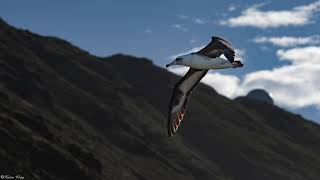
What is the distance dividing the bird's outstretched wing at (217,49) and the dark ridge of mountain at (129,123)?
61.1m

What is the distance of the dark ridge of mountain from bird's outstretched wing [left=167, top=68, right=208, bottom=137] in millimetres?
57163

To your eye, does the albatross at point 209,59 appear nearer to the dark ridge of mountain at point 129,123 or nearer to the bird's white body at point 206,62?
the bird's white body at point 206,62

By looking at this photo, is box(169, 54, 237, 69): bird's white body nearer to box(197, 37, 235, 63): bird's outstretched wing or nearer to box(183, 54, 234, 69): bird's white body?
box(183, 54, 234, 69): bird's white body

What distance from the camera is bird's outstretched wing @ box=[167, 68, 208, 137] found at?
2806 centimetres

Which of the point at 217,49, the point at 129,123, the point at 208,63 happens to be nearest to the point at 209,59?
the point at 208,63

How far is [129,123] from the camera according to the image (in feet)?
466

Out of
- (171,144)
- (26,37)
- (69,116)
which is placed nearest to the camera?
(69,116)

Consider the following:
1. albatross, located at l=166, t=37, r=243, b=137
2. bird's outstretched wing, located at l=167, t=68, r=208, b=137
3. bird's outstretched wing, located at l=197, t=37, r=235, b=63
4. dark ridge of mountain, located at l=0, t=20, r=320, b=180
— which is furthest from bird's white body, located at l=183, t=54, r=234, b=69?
dark ridge of mountain, located at l=0, t=20, r=320, b=180

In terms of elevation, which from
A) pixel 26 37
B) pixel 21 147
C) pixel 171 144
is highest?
pixel 26 37

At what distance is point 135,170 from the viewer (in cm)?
11425

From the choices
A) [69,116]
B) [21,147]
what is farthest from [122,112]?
[21,147]

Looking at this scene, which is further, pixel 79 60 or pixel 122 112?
pixel 79 60

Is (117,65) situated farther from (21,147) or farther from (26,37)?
(21,147)

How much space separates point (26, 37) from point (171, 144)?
4928 cm
